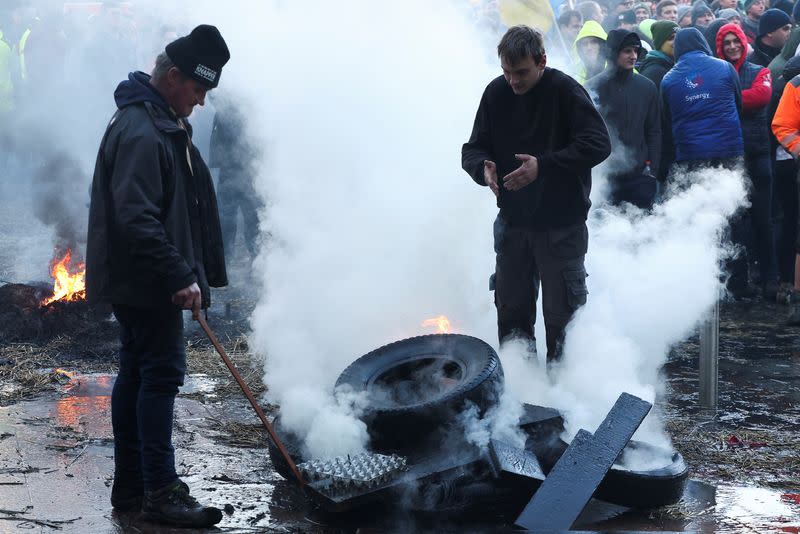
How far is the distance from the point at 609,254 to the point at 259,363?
258 centimetres

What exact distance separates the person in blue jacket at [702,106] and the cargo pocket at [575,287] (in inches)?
172

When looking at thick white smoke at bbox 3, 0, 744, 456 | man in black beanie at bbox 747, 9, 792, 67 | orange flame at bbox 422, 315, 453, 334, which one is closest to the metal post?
thick white smoke at bbox 3, 0, 744, 456

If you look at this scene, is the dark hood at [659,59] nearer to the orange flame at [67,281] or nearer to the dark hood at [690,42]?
the dark hood at [690,42]

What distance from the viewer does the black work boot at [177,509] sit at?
427 centimetres

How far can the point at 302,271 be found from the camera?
22.4ft

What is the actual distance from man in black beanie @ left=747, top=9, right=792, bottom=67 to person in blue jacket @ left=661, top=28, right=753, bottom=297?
159 centimetres

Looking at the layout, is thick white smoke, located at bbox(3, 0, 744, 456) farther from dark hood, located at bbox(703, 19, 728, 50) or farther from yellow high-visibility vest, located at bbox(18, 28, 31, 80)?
yellow high-visibility vest, located at bbox(18, 28, 31, 80)

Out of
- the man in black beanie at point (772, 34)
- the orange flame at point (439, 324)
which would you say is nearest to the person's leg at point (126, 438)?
the orange flame at point (439, 324)

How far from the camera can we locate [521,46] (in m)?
5.26

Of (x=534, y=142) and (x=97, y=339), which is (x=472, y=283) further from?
(x=97, y=339)

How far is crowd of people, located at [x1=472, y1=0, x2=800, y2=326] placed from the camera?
907 cm

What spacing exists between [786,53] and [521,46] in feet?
19.9

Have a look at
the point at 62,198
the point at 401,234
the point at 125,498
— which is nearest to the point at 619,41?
the point at 401,234

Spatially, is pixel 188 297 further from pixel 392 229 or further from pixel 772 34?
pixel 772 34
